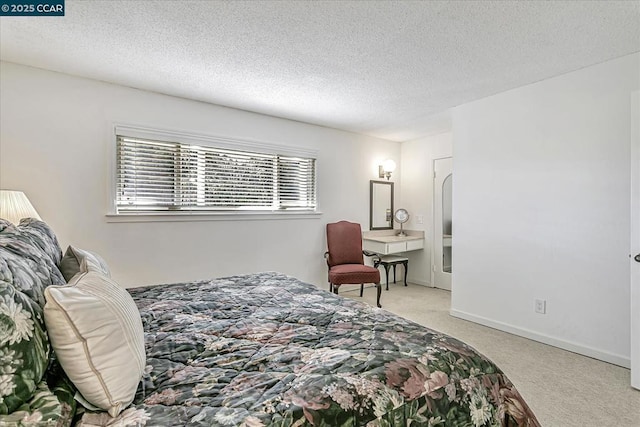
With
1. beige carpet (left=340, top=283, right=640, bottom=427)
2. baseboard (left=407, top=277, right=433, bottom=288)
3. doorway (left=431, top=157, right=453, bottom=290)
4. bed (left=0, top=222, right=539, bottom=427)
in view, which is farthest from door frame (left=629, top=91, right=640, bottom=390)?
baseboard (left=407, top=277, right=433, bottom=288)

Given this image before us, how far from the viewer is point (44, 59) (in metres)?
2.66

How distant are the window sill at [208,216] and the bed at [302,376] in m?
1.60

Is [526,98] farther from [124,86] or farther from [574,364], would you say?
[124,86]

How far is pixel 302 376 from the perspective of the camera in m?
1.10

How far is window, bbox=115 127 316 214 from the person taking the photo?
3281mm

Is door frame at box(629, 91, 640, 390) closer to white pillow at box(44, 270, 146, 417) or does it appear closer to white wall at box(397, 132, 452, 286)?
white wall at box(397, 132, 452, 286)

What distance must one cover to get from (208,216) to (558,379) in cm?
351

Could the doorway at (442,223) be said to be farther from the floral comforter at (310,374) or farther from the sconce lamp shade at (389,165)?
the floral comforter at (310,374)

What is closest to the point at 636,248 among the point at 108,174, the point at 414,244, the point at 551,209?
the point at 551,209

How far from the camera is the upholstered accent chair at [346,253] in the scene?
4156 mm

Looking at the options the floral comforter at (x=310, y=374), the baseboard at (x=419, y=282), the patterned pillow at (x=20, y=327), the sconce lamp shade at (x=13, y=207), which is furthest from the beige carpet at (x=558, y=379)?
the sconce lamp shade at (x=13, y=207)

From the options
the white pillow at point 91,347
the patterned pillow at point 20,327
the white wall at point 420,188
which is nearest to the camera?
the patterned pillow at point 20,327

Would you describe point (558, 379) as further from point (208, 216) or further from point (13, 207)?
point (13, 207)

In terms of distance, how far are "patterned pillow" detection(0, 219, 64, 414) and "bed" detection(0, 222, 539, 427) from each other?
0.05 meters
